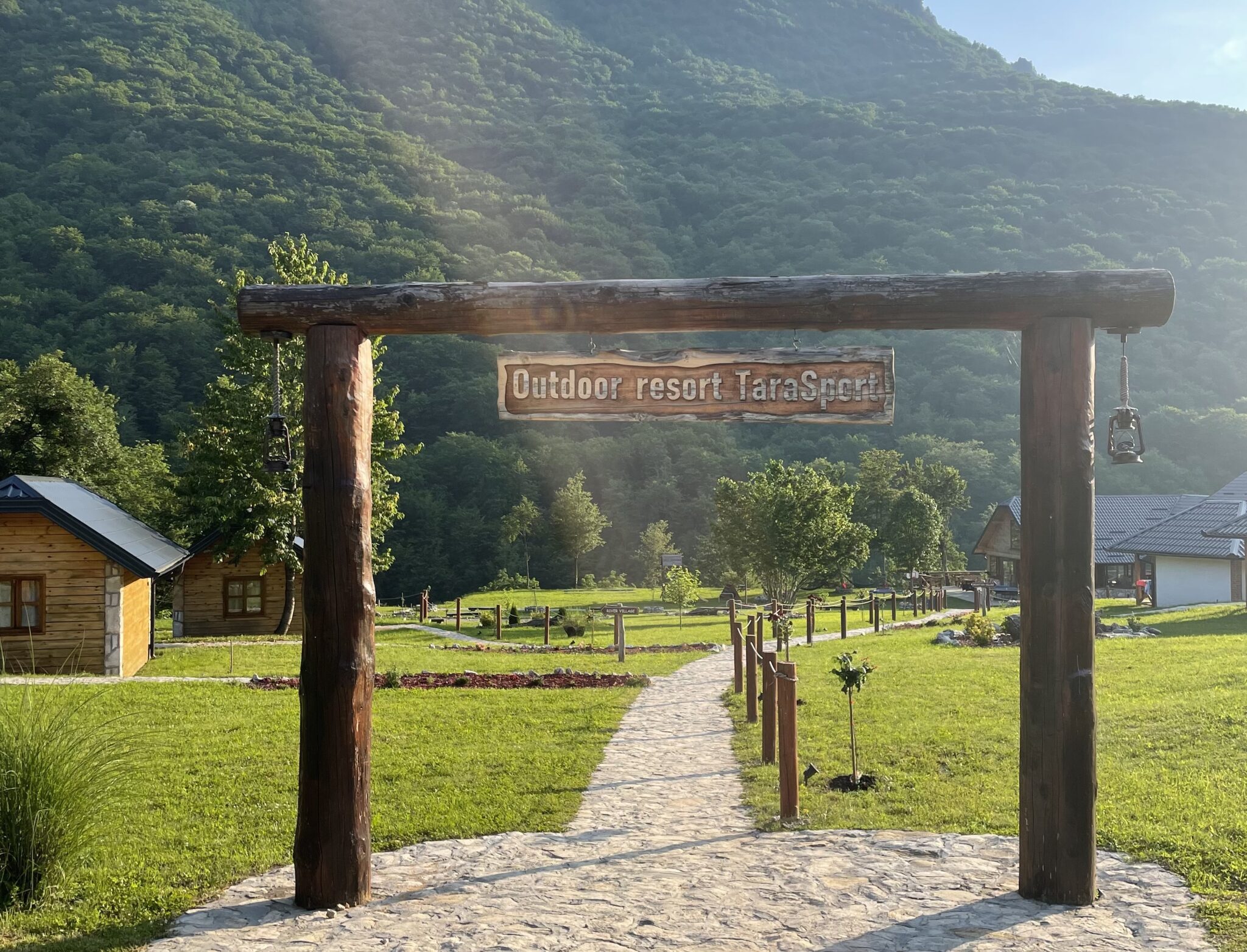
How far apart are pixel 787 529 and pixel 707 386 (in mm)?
27504

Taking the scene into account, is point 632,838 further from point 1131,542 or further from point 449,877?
point 1131,542

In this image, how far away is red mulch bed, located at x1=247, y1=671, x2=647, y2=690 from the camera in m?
15.4

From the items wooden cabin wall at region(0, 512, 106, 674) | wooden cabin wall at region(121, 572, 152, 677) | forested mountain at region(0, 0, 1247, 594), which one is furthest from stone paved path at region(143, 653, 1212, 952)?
forested mountain at region(0, 0, 1247, 594)

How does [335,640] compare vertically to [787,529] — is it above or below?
below

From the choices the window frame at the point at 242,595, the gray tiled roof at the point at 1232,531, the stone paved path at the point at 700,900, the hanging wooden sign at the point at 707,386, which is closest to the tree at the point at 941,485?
the gray tiled roof at the point at 1232,531

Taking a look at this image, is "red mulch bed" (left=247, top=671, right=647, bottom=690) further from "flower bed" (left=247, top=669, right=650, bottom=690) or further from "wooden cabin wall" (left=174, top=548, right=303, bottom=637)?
"wooden cabin wall" (left=174, top=548, right=303, bottom=637)

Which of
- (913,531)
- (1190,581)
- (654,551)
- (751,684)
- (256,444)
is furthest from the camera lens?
(654,551)

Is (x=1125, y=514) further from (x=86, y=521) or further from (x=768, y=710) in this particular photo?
(x=86, y=521)

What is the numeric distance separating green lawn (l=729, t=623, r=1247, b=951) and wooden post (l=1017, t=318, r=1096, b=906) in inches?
32.6

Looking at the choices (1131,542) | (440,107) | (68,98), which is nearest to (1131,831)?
(1131,542)

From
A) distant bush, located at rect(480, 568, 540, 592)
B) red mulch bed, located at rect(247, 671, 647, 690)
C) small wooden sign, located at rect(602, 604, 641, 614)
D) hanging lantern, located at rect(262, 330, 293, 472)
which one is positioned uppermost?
hanging lantern, located at rect(262, 330, 293, 472)

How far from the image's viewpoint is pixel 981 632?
792 inches

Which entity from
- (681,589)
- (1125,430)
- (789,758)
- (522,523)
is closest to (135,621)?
(681,589)

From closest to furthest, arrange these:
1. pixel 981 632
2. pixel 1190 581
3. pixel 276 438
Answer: pixel 276 438 < pixel 981 632 < pixel 1190 581
